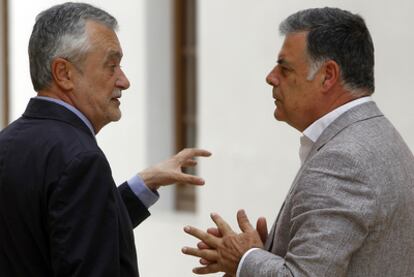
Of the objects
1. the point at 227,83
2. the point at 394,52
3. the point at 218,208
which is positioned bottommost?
the point at 218,208

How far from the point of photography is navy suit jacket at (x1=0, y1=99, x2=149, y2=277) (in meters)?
2.79

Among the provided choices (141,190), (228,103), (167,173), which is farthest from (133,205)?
(228,103)

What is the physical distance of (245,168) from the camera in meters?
6.96

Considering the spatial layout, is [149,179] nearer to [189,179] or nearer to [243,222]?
[189,179]

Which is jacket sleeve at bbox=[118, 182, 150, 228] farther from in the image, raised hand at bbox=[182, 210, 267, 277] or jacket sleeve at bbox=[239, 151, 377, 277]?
jacket sleeve at bbox=[239, 151, 377, 277]

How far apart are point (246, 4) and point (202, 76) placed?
0.77m

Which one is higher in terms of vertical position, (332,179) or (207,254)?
(332,179)

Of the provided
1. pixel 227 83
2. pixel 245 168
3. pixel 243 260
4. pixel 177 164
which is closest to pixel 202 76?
pixel 227 83

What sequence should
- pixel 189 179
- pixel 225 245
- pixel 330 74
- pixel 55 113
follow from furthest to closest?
pixel 189 179, pixel 225 245, pixel 330 74, pixel 55 113

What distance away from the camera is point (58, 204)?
A: 2.80 metres

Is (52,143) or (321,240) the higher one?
(52,143)

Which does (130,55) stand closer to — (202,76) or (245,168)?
(202,76)

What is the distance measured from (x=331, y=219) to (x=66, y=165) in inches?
32.7

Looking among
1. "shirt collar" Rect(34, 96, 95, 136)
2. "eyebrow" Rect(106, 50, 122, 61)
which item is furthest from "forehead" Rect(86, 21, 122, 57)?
"shirt collar" Rect(34, 96, 95, 136)
